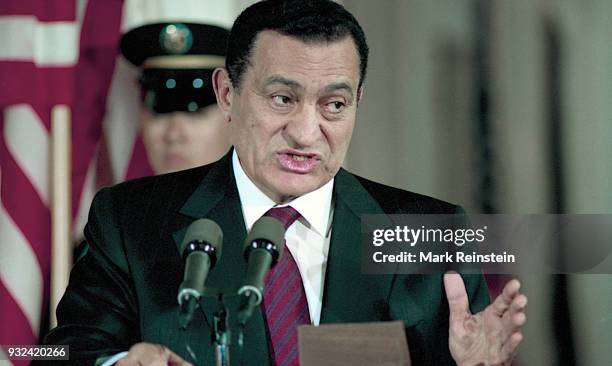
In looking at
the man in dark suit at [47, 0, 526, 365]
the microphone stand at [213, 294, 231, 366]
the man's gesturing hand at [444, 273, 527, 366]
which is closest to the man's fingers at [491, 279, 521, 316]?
the man's gesturing hand at [444, 273, 527, 366]

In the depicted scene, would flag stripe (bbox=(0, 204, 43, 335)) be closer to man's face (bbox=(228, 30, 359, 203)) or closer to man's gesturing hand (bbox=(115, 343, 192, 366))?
man's face (bbox=(228, 30, 359, 203))

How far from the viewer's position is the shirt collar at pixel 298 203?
1976 mm

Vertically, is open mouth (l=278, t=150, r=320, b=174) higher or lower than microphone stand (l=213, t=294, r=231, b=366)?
higher

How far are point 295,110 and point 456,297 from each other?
54 centimetres

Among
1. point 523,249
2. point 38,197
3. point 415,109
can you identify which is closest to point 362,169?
point 415,109

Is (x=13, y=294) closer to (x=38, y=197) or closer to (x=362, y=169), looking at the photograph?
(x=38, y=197)

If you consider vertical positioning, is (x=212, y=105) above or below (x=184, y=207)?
above

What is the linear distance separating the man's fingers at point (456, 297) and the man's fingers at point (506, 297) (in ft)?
0.32

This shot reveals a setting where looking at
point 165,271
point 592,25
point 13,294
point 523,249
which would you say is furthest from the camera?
point 13,294

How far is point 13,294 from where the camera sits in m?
2.51

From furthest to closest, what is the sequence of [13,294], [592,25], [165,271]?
[13,294]
[592,25]
[165,271]

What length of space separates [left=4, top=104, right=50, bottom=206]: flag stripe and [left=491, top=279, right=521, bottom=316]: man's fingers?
1480 millimetres

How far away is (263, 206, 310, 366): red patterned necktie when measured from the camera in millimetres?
1834

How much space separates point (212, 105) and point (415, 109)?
57 cm
